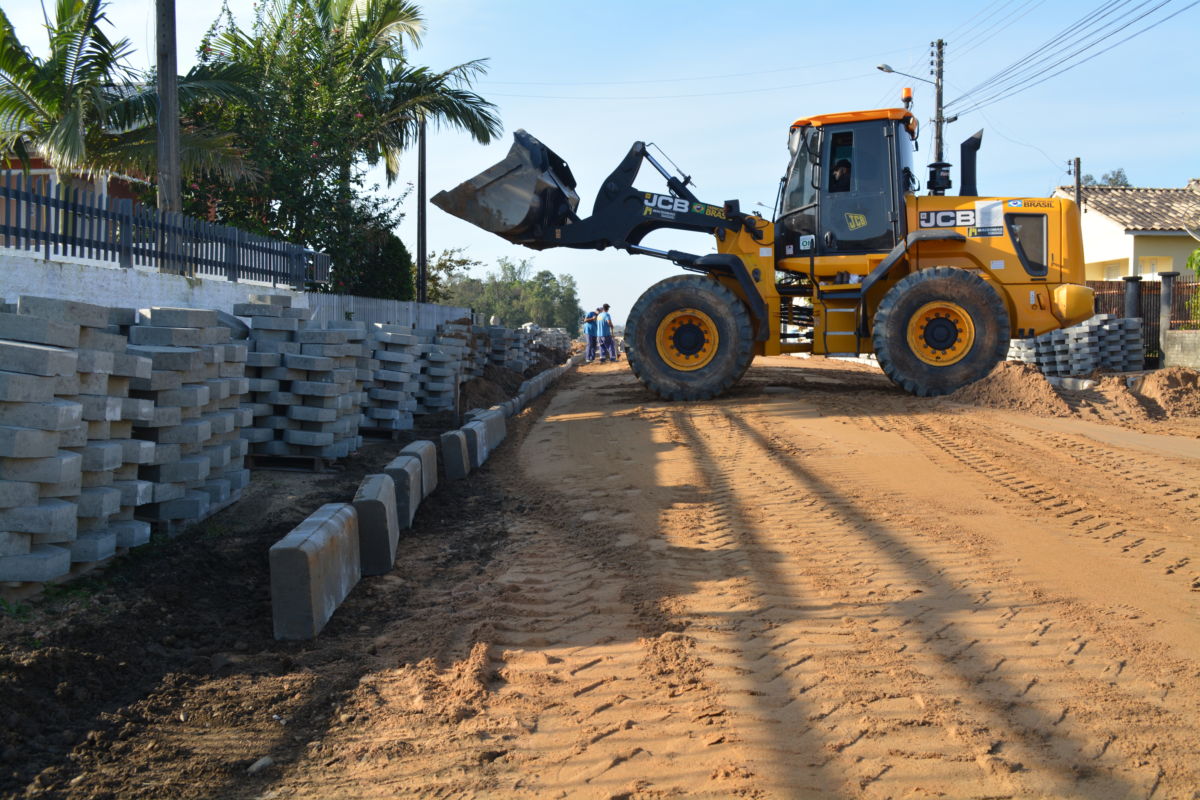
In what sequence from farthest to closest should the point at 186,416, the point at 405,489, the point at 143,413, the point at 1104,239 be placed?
the point at 1104,239 < the point at 405,489 < the point at 186,416 < the point at 143,413

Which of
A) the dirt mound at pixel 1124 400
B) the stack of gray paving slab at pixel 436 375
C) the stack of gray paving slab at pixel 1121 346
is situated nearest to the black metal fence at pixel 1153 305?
the stack of gray paving slab at pixel 1121 346

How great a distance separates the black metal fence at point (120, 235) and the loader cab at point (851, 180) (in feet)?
26.4

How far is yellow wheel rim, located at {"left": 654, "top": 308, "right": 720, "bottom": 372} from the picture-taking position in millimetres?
13781

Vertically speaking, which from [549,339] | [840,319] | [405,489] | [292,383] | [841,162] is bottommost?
[405,489]

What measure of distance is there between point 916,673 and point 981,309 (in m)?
9.29

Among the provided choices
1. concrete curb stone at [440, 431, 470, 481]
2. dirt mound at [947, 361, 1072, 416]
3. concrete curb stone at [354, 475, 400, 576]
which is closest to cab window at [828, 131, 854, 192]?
dirt mound at [947, 361, 1072, 416]

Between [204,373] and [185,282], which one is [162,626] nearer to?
[204,373]

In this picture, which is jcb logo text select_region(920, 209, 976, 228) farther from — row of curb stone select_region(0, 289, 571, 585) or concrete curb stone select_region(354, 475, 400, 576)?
concrete curb stone select_region(354, 475, 400, 576)

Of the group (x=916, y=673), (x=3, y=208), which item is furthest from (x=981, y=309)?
(x=3, y=208)

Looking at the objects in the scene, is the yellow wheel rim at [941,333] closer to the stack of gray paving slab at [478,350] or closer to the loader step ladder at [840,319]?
the loader step ladder at [840,319]

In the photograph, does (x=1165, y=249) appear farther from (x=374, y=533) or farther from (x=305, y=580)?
(x=305, y=580)

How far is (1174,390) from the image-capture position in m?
14.4

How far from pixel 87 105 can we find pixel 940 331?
13714mm

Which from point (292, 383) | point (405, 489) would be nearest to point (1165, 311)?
point (292, 383)
